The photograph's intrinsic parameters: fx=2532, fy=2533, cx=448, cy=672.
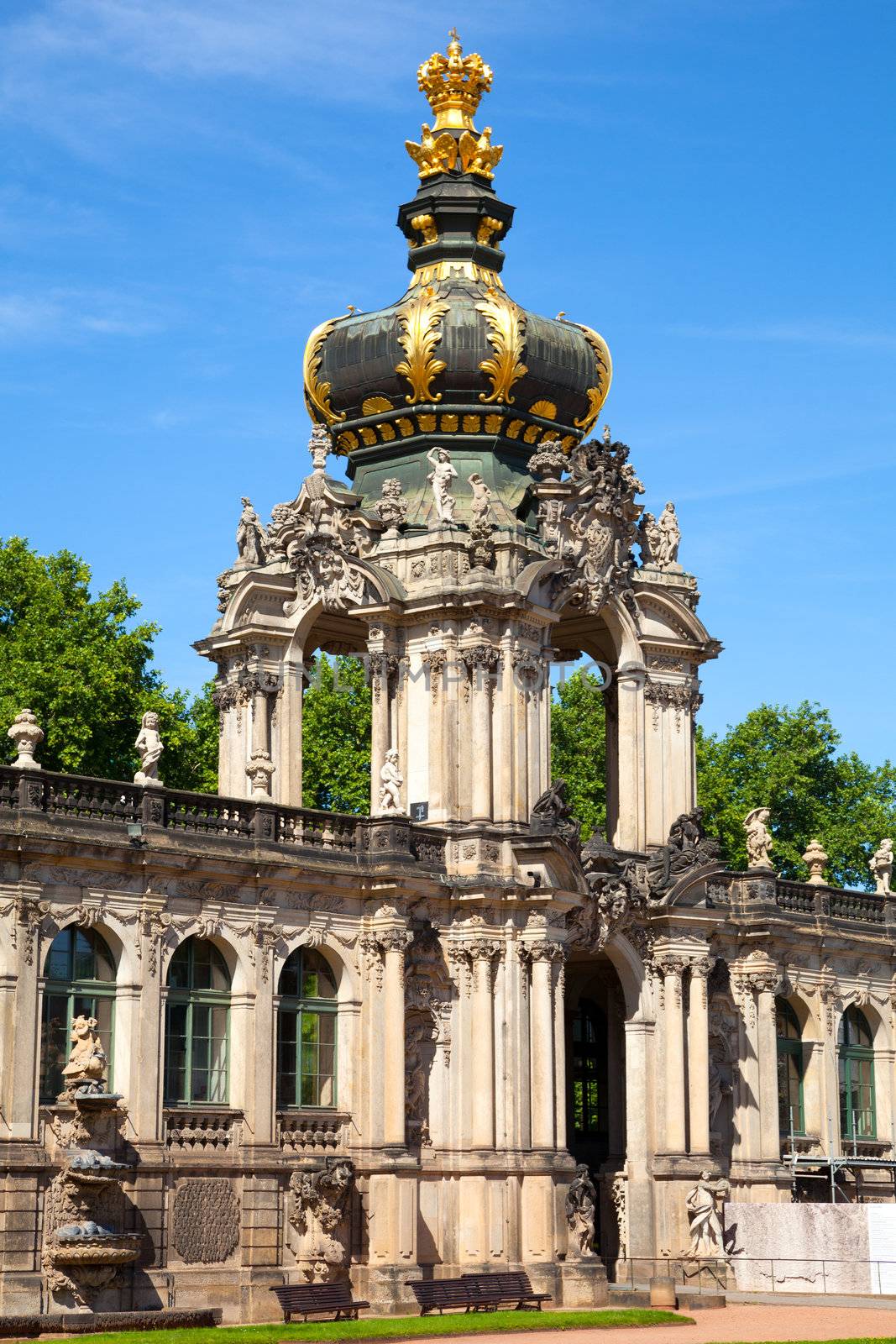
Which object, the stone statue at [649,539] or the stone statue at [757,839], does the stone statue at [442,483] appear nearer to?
the stone statue at [649,539]

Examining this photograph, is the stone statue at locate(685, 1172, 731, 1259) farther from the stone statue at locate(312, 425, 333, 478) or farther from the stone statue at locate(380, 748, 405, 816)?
the stone statue at locate(312, 425, 333, 478)

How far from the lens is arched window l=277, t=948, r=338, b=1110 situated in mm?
43750

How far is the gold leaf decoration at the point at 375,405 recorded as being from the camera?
50.1m

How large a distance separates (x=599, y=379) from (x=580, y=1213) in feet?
55.4

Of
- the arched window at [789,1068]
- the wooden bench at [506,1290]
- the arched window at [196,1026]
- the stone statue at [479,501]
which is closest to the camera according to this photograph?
the arched window at [196,1026]

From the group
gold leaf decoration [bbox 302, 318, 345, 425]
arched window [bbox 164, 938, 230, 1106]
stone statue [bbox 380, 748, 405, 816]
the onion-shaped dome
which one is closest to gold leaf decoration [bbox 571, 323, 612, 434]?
the onion-shaped dome

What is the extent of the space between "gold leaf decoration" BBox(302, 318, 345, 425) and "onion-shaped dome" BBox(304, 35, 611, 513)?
0.02 meters

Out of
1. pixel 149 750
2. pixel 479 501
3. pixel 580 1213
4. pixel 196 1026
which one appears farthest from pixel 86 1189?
pixel 479 501

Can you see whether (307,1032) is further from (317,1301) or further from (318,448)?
(318,448)

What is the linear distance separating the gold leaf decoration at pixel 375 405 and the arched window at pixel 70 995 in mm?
14019

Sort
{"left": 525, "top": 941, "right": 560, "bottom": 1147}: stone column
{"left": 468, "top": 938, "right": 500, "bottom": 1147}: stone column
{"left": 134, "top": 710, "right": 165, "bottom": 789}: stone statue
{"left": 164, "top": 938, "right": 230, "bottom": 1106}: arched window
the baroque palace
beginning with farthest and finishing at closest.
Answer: {"left": 525, "top": 941, "right": 560, "bottom": 1147}: stone column, {"left": 468, "top": 938, "right": 500, "bottom": 1147}: stone column, {"left": 164, "top": 938, "right": 230, "bottom": 1106}: arched window, {"left": 134, "top": 710, "right": 165, "bottom": 789}: stone statue, the baroque palace

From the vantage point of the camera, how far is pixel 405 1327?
1499 inches

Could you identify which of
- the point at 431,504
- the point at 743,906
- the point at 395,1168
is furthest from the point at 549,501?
the point at 395,1168

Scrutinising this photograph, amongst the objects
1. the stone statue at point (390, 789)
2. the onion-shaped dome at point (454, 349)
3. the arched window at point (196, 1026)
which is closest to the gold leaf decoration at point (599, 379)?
the onion-shaped dome at point (454, 349)
